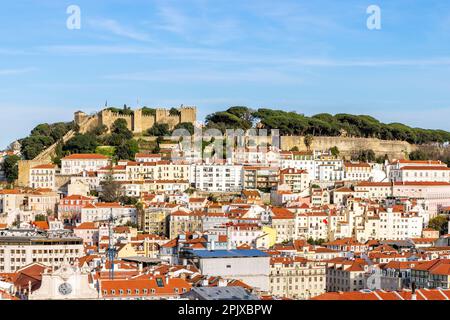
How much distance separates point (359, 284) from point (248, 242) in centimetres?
335

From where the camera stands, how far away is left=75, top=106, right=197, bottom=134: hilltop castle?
23.1 meters

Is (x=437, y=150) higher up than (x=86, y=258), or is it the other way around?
(x=437, y=150)

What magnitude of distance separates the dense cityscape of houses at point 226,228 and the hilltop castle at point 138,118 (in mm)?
2206

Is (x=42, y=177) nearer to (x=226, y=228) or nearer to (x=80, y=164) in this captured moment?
(x=80, y=164)

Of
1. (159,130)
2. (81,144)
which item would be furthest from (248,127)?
(81,144)

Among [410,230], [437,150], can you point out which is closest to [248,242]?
[410,230]

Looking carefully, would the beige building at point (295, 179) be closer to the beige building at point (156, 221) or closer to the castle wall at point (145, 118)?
the beige building at point (156, 221)

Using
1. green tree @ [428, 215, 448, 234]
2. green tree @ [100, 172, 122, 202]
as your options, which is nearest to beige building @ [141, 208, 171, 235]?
A: green tree @ [100, 172, 122, 202]

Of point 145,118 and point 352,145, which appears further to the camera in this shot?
point 352,145

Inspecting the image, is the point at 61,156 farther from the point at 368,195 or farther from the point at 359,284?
the point at 359,284

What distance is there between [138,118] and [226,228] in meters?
8.40

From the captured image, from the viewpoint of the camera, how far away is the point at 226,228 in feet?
50.6

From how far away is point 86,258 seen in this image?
12.8m

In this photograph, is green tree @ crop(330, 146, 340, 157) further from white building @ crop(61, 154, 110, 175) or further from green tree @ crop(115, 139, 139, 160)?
white building @ crop(61, 154, 110, 175)
